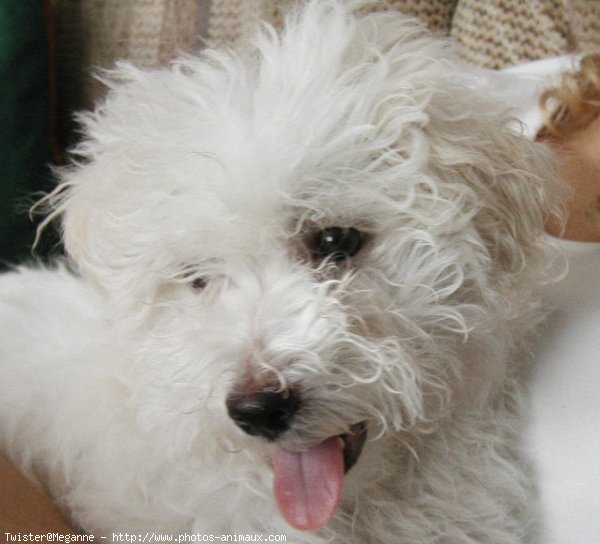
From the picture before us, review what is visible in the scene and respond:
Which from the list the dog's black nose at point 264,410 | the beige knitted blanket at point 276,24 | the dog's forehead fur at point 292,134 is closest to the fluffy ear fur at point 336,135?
the dog's forehead fur at point 292,134

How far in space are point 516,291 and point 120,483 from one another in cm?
60

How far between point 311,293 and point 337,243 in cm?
8

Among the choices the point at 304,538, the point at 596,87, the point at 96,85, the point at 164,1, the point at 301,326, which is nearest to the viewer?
the point at 301,326

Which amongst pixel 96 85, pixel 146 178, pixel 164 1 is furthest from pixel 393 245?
pixel 96 85

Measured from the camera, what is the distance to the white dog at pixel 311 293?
2.81 ft

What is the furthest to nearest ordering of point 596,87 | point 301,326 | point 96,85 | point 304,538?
point 96,85 < point 596,87 < point 304,538 < point 301,326

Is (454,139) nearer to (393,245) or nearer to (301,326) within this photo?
(393,245)

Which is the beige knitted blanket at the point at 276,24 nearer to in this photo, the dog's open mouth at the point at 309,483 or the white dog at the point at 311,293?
the white dog at the point at 311,293

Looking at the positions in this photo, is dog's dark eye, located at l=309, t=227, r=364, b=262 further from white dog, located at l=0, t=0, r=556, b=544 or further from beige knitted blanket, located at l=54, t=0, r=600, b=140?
beige knitted blanket, located at l=54, t=0, r=600, b=140

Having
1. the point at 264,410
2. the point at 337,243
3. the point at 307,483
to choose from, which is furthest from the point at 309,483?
the point at 337,243

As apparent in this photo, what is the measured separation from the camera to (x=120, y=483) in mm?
1015

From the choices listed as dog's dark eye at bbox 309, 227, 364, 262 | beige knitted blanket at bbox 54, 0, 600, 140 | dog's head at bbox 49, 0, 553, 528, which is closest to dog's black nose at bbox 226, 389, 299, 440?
dog's head at bbox 49, 0, 553, 528

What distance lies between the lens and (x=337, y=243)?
923 mm

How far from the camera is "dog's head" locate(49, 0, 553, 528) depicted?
84 centimetres
